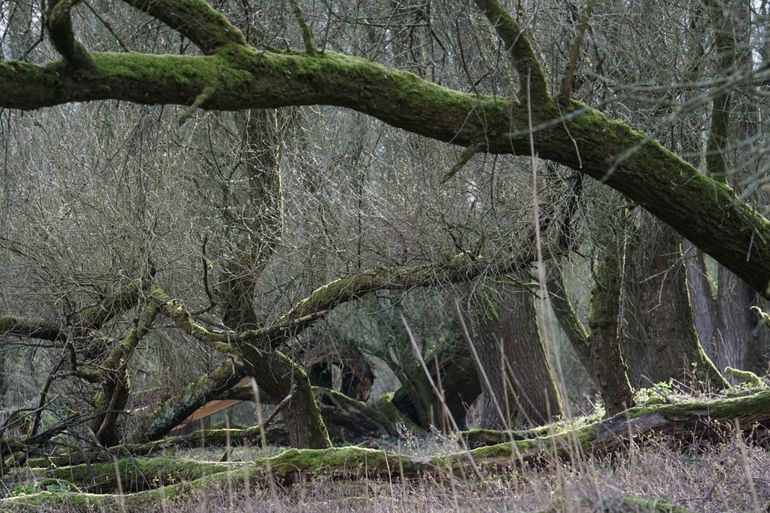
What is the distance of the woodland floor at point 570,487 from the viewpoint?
15.6 ft

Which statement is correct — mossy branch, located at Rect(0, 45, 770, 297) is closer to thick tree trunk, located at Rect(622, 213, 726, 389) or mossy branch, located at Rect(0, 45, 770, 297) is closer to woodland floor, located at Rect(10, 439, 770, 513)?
woodland floor, located at Rect(10, 439, 770, 513)

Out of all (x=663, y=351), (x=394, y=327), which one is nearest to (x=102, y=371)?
(x=663, y=351)

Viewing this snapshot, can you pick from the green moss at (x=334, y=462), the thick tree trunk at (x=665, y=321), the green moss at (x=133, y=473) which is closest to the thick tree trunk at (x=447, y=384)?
the thick tree trunk at (x=665, y=321)

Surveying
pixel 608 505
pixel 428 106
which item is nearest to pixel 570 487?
pixel 608 505

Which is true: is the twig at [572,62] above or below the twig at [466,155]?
above

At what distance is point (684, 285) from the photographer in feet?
40.6

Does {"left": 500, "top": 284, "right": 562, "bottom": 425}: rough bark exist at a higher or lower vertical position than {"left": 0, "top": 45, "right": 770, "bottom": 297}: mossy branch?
lower

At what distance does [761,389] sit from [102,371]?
19.8ft

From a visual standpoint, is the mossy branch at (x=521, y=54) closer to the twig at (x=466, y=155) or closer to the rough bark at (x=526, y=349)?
the twig at (x=466, y=155)

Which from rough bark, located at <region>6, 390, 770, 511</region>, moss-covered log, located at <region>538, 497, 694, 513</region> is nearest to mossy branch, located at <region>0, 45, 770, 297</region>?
rough bark, located at <region>6, 390, 770, 511</region>

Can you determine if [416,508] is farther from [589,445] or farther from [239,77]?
[239,77]

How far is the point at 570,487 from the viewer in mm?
3920

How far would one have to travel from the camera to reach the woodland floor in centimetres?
477

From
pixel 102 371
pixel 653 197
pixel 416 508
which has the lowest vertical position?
pixel 416 508
